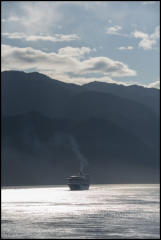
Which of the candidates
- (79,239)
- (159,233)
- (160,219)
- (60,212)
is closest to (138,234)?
(159,233)

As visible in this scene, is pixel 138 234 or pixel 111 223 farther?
pixel 111 223

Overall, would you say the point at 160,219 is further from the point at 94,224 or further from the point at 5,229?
the point at 5,229

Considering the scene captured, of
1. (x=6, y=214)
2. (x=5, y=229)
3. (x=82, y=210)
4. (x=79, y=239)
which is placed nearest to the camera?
(x=79, y=239)

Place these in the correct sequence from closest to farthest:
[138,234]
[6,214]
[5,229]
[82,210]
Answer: [138,234]
[5,229]
[6,214]
[82,210]

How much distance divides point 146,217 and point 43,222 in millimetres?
25502

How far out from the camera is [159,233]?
10162cm

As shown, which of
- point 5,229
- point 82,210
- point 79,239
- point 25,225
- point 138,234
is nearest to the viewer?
point 79,239

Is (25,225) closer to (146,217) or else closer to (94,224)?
(94,224)

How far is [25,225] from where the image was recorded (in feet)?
378

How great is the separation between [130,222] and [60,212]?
3464cm

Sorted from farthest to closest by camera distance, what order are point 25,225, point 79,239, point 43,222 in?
point 43,222
point 25,225
point 79,239

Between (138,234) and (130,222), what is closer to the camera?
(138,234)

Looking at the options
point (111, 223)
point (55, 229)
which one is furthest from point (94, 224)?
point (55, 229)

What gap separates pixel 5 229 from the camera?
10812 cm
